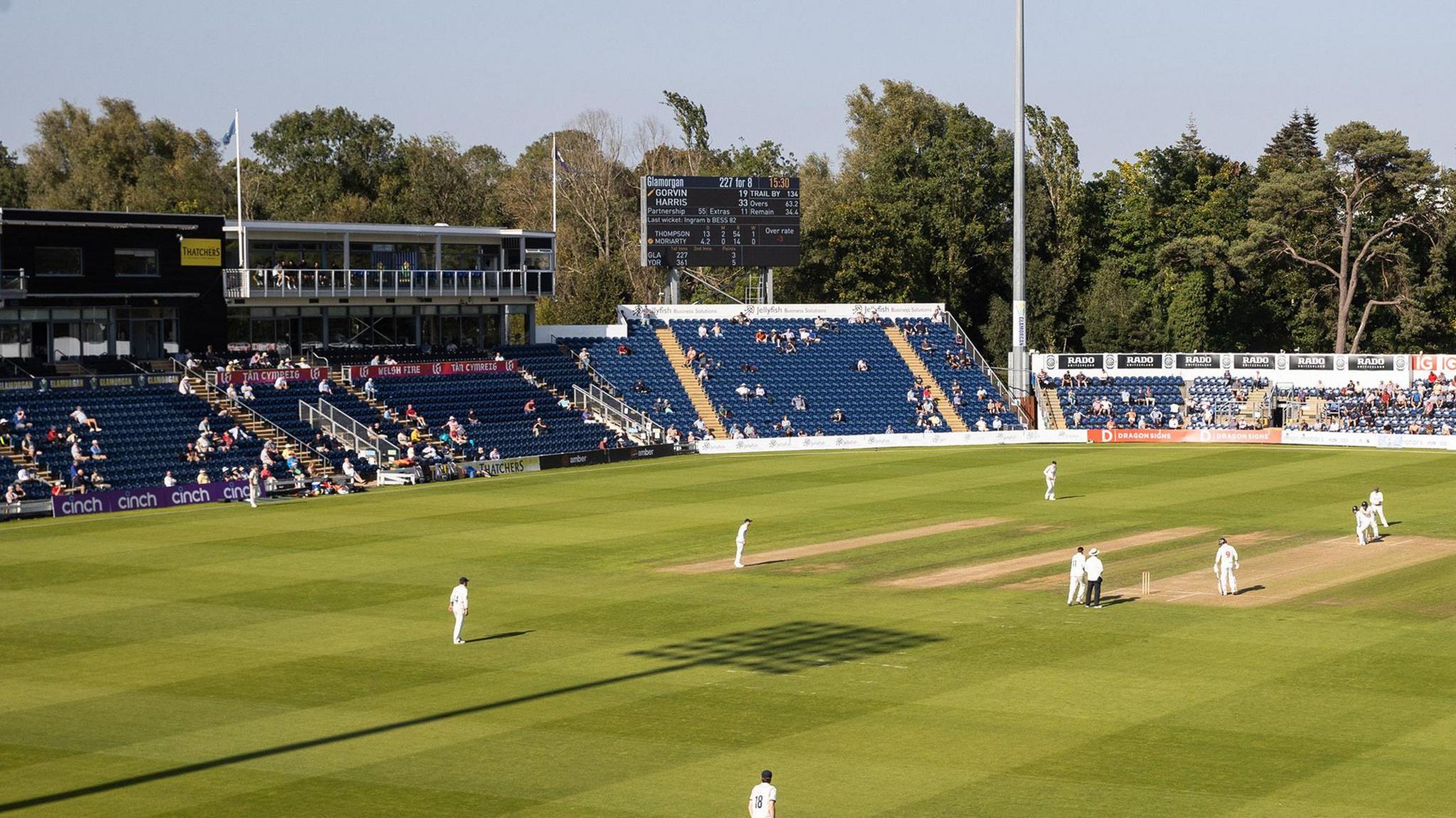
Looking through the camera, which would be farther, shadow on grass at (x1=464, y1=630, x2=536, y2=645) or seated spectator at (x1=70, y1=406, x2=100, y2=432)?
seated spectator at (x1=70, y1=406, x2=100, y2=432)

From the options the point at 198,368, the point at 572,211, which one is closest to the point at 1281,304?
the point at 572,211

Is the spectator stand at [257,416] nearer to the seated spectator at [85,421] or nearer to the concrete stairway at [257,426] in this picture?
the concrete stairway at [257,426]

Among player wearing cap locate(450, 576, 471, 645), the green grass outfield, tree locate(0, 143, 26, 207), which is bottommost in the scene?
the green grass outfield

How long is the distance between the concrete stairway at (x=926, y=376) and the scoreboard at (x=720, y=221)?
27.1 feet

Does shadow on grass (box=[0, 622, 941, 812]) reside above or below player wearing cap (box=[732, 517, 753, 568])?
below

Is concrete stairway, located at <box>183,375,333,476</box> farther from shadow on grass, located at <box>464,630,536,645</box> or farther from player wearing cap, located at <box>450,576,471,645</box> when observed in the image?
player wearing cap, located at <box>450,576,471,645</box>

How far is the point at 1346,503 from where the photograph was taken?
5250cm

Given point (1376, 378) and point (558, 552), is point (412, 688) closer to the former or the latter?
point (558, 552)

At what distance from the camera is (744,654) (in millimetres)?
30453

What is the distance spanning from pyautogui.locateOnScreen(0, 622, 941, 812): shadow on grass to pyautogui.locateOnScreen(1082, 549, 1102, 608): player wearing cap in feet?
14.7

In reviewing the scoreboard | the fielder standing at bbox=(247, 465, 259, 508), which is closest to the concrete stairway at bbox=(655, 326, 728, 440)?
the scoreboard

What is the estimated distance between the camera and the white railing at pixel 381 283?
223 feet

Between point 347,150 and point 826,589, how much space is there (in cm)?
9856

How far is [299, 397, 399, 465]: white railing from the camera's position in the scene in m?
62.5
